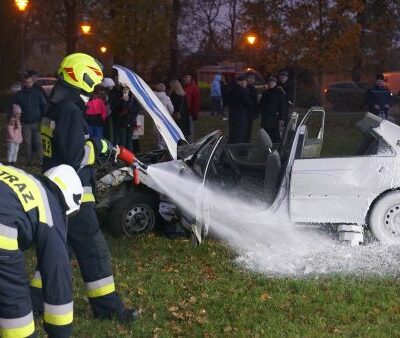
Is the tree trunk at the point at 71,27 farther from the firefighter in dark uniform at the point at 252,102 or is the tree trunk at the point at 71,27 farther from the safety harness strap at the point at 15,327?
the safety harness strap at the point at 15,327

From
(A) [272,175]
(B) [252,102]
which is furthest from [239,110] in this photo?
(A) [272,175]

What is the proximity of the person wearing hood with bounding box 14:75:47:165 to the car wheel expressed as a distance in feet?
26.8

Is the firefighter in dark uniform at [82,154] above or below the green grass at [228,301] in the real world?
above

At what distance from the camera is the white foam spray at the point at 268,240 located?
22.7ft

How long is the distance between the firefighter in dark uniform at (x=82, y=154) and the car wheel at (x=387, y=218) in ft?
9.84

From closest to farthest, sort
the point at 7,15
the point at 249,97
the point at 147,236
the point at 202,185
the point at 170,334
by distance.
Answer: the point at 170,334
the point at 202,185
the point at 147,236
the point at 249,97
the point at 7,15

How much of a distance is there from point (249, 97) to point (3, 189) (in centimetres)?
1109

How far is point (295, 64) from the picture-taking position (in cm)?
2191

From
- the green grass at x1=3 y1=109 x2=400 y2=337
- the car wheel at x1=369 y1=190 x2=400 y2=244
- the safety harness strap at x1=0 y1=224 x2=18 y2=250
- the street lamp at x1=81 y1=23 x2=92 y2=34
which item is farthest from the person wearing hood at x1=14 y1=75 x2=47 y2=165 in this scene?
the street lamp at x1=81 y1=23 x2=92 y2=34

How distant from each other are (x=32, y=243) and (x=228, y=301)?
2869 millimetres

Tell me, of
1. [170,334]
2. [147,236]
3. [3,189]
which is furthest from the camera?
[147,236]

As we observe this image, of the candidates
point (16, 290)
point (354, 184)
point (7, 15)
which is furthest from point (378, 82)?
point (7, 15)

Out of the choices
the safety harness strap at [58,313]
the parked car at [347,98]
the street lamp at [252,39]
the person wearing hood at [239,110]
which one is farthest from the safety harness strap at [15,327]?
the parked car at [347,98]

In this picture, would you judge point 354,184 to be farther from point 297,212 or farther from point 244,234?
point 244,234
